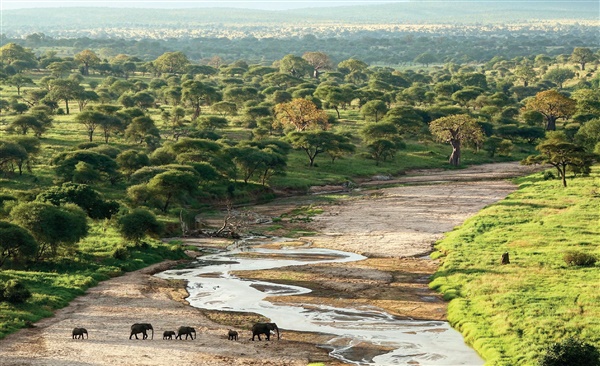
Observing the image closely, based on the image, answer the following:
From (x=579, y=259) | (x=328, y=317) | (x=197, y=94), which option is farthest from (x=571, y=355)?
(x=197, y=94)

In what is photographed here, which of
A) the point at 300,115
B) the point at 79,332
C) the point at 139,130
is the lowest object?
the point at 79,332

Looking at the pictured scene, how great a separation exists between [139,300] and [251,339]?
10412 millimetres

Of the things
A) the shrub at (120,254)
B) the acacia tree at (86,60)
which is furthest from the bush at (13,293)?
the acacia tree at (86,60)

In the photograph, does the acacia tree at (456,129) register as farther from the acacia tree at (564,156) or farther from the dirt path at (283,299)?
the dirt path at (283,299)

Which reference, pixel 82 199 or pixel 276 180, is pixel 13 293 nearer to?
pixel 82 199

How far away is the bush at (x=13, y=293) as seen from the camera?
42.9 metres

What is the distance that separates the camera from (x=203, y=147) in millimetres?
90125

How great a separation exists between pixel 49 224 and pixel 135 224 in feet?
25.9

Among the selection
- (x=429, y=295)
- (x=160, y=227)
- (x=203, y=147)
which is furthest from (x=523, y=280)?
(x=203, y=147)

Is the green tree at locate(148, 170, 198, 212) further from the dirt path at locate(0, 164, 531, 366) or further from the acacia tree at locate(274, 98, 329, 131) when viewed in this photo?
the acacia tree at locate(274, 98, 329, 131)

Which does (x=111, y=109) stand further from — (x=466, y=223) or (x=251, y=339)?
(x=251, y=339)

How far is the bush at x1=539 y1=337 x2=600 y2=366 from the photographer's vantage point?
103 feet

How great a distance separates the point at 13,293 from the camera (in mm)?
42969

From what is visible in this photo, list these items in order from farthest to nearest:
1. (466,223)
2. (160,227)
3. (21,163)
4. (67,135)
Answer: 1. (67,135)
2. (21,163)
3. (466,223)
4. (160,227)
